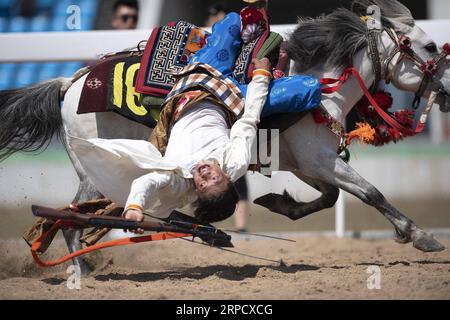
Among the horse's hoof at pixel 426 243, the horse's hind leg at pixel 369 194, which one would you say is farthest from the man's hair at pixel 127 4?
the horse's hoof at pixel 426 243

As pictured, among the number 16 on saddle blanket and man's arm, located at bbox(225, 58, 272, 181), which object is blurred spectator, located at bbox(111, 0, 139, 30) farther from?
man's arm, located at bbox(225, 58, 272, 181)

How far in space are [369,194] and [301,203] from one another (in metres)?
0.60

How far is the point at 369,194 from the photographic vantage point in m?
4.69

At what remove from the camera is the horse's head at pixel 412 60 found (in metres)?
4.89

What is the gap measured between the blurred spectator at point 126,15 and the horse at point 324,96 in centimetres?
194

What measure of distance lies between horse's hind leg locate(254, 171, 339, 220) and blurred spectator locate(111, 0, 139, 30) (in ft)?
8.00

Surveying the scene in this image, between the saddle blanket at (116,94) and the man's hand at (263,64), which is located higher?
the man's hand at (263,64)

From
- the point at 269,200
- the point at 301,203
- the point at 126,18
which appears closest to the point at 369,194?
the point at 301,203

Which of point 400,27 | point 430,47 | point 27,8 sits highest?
point 27,8

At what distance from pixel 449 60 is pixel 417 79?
0.23 meters

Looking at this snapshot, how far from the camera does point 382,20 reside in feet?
16.4

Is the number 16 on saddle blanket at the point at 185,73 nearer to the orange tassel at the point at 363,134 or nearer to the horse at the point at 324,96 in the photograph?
the horse at the point at 324,96

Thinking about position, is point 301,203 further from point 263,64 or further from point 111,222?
point 111,222
